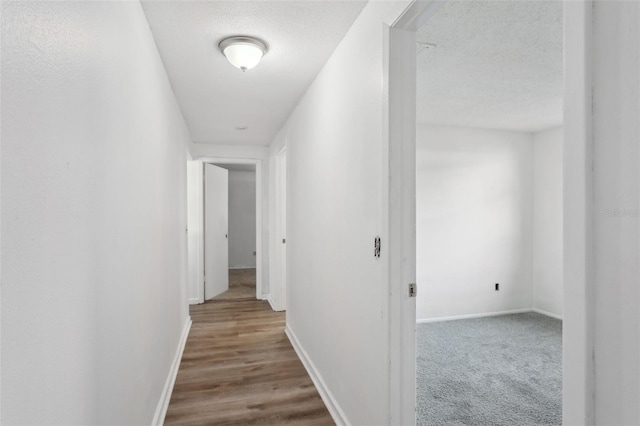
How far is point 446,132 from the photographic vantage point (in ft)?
14.1

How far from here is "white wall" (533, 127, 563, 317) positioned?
14.1ft

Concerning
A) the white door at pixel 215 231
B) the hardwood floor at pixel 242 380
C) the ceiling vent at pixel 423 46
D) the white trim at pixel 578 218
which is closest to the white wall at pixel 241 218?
the white door at pixel 215 231

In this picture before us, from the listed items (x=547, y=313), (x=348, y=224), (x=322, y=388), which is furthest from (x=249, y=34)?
(x=547, y=313)

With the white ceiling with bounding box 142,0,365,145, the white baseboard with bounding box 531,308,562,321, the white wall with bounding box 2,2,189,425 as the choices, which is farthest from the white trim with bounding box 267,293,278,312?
the white baseboard with bounding box 531,308,562,321

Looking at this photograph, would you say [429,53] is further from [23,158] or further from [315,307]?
[23,158]

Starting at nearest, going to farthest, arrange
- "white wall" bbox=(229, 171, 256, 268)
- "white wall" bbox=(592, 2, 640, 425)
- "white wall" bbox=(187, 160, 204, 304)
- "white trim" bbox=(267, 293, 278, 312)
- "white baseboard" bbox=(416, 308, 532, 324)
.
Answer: "white wall" bbox=(592, 2, 640, 425), "white baseboard" bbox=(416, 308, 532, 324), "white trim" bbox=(267, 293, 278, 312), "white wall" bbox=(187, 160, 204, 304), "white wall" bbox=(229, 171, 256, 268)

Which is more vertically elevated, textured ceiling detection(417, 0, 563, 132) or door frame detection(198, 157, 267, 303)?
textured ceiling detection(417, 0, 563, 132)

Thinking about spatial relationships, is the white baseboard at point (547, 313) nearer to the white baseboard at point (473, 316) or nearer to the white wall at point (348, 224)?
the white baseboard at point (473, 316)

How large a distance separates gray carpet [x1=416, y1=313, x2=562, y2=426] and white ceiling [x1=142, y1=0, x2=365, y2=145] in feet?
8.09

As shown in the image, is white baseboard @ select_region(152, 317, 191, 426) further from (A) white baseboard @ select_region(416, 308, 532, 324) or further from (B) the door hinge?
(A) white baseboard @ select_region(416, 308, 532, 324)

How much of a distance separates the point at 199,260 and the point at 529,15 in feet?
15.1

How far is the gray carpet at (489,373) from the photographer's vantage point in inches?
87.6

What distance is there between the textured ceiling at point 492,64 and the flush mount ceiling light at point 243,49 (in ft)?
3.28

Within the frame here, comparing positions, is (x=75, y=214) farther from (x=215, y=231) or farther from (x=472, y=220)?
(x=215, y=231)
